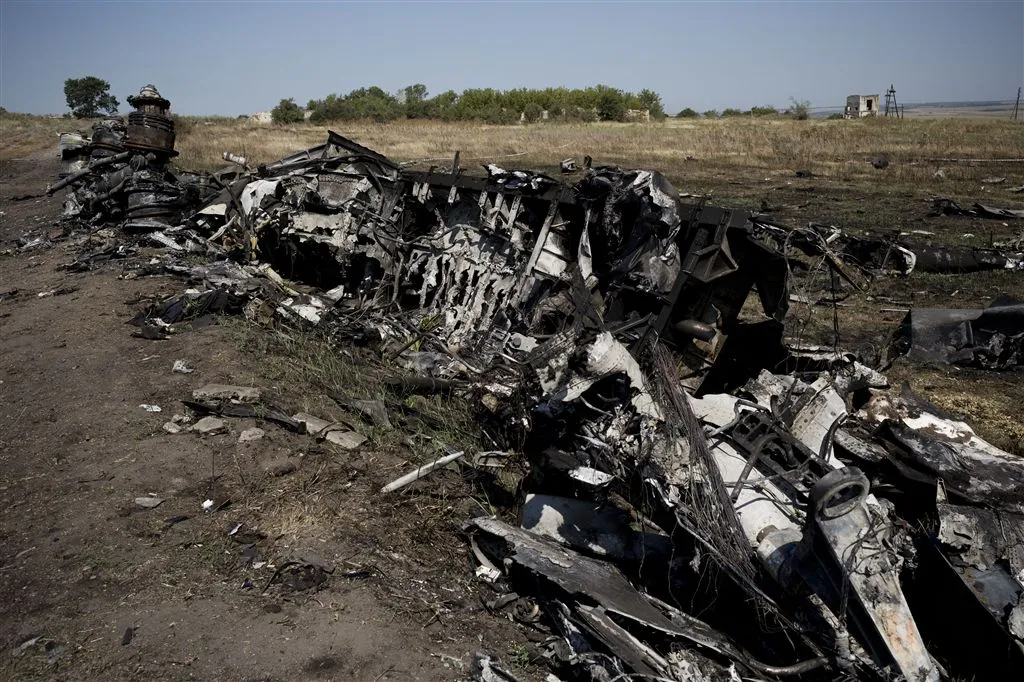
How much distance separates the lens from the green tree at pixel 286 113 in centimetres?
4534

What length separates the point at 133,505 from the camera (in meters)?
4.76

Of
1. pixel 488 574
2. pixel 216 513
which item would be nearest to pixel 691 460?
pixel 488 574

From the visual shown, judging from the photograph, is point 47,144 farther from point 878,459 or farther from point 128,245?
point 878,459

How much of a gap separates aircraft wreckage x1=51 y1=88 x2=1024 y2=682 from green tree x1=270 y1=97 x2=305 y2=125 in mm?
40964

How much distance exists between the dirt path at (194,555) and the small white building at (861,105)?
4368 cm

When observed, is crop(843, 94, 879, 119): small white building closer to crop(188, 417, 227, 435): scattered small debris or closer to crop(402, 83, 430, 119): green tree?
crop(402, 83, 430, 119): green tree

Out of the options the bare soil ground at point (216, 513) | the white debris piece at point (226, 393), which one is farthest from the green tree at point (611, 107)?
the white debris piece at point (226, 393)

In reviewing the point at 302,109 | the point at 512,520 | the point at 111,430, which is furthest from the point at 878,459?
the point at 302,109

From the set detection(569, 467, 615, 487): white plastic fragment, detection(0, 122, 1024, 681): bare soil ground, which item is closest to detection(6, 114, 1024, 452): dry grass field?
detection(0, 122, 1024, 681): bare soil ground

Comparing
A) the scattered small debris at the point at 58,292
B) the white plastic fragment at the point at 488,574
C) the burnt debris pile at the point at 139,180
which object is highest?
the burnt debris pile at the point at 139,180

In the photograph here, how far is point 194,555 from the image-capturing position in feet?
14.1

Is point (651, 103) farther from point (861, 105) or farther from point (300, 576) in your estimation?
point (300, 576)

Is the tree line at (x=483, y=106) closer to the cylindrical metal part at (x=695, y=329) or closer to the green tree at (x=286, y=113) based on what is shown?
the green tree at (x=286, y=113)

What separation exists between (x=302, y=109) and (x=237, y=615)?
48.1 metres
